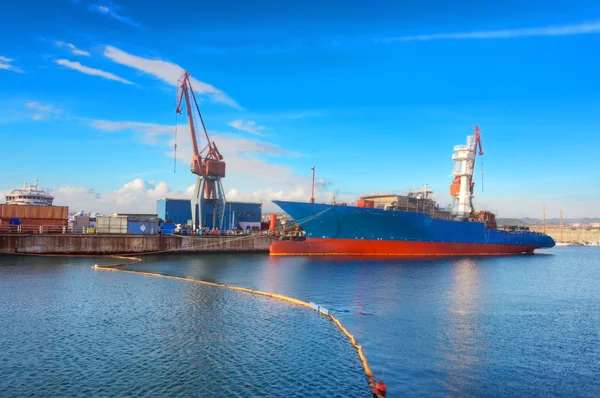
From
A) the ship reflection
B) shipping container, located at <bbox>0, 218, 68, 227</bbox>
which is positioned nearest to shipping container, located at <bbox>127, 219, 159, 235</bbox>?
shipping container, located at <bbox>0, 218, 68, 227</bbox>

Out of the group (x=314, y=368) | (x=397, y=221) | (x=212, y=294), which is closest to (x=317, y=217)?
(x=397, y=221)

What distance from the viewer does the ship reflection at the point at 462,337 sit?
1552 cm

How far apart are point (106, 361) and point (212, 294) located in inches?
524

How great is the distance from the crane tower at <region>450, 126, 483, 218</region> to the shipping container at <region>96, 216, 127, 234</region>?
53799 mm

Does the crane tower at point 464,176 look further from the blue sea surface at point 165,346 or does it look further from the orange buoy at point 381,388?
the orange buoy at point 381,388

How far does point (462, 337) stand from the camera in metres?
20.3

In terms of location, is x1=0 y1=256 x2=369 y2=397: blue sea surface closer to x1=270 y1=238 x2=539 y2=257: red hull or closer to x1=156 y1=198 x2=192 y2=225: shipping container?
x1=270 y1=238 x2=539 y2=257: red hull

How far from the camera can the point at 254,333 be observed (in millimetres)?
20047

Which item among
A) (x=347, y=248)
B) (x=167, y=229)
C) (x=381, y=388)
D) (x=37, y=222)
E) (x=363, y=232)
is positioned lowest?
(x=381, y=388)

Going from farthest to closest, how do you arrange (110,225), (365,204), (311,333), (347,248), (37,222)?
(365,204)
(347,248)
(110,225)
(37,222)
(311,333)

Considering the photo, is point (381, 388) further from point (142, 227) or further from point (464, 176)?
point (464, 176)

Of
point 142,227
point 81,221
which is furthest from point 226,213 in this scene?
point 81,221

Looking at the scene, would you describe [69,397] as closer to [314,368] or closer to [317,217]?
[314,368]

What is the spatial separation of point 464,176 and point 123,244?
5686 cm
